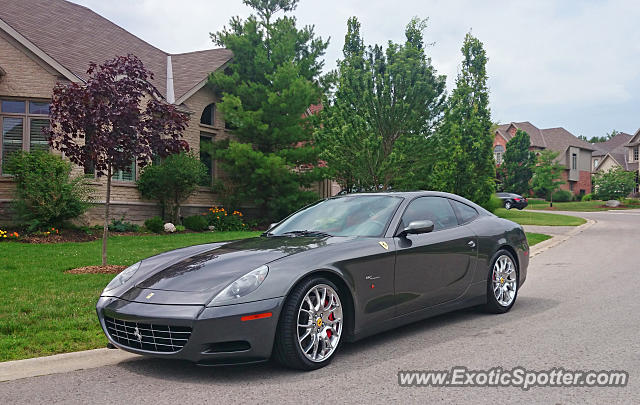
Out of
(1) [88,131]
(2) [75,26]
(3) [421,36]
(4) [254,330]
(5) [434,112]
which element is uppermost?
(2) [75,26]

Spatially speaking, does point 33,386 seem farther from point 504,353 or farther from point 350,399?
point 504,353

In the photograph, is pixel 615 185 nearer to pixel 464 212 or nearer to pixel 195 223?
pixel 195 223

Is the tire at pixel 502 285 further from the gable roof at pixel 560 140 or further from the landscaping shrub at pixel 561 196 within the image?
the gable roof at pixel 560 140

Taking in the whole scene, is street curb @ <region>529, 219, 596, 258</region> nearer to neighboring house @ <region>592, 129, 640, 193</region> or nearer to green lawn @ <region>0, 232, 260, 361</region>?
green lawn @ <region>0, 232, 260, 361</region>

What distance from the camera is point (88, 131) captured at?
9.62m

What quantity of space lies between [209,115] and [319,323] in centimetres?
1785

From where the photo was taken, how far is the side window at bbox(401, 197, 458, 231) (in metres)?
5.93

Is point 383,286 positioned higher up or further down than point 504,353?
higher up

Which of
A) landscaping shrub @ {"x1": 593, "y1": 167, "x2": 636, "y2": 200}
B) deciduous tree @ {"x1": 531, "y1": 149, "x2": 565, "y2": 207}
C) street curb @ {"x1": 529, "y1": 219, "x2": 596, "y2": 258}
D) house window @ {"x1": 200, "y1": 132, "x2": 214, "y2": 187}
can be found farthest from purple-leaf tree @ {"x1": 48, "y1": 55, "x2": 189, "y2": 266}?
landscaping shrub @ {"x1": 593, "y1": 167, "x2": 636, "y2": 200}

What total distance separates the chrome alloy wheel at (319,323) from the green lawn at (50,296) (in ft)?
6.45

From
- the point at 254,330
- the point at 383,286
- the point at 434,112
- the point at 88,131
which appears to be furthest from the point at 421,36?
the point at 254,330

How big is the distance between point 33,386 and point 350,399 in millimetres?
2271

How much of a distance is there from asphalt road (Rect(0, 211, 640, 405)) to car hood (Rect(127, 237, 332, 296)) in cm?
67

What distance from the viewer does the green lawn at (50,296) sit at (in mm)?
5312
